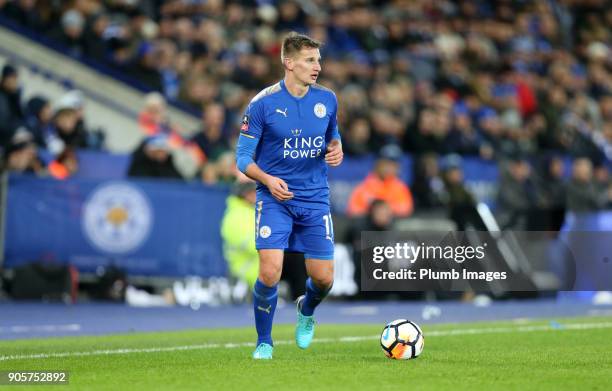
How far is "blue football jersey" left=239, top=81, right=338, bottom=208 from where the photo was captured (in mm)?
10031

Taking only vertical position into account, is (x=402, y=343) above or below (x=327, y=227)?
below

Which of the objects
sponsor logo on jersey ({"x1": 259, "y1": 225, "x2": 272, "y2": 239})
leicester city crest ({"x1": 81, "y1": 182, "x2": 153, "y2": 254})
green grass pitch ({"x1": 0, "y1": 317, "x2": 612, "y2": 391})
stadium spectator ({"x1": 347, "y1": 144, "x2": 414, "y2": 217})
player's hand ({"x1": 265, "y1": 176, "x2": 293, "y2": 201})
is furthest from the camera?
stadium spectator ({"x1": 347, "y1": 144, "x2": 414, "y2": 217})

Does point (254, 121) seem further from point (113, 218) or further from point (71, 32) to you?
point (71, 32)

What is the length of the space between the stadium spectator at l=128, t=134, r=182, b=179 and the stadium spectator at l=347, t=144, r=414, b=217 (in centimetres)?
286

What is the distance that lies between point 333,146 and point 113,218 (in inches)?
320

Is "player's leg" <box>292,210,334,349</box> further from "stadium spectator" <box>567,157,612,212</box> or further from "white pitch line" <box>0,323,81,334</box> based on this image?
"stadium spectator" <box>567,157,612,212</box>

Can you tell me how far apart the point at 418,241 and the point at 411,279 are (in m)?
1.90

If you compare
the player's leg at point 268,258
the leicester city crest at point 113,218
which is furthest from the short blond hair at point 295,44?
the leicester city crest at point 113,218

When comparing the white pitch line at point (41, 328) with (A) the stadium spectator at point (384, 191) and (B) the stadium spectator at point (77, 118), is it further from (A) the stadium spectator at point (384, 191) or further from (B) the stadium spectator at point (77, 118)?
(A) the stadium spectator at point (384, 191)

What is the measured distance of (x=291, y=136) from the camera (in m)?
10.0

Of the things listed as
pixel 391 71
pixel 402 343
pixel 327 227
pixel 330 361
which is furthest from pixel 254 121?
pixel 391 71

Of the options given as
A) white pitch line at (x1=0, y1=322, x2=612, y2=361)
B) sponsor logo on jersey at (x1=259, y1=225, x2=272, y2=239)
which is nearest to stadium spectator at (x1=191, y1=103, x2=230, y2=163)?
white pitch line at (x1=0, y1=322, x2=612, y2=361)

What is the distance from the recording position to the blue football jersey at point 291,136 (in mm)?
10031

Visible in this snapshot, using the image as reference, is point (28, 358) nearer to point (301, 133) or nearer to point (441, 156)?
point (301, 133)
